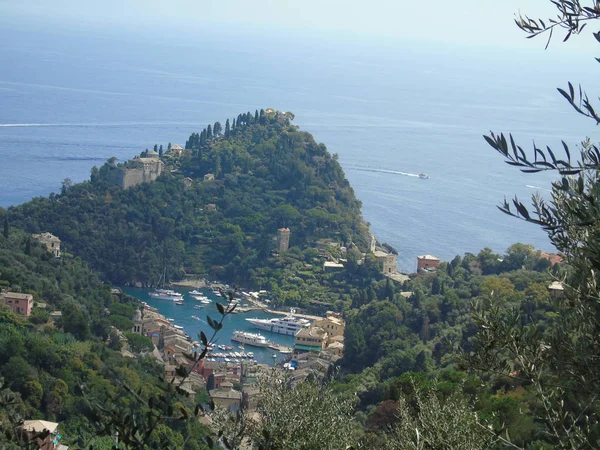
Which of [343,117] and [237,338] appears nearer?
[237,338]

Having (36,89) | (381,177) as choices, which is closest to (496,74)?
(36,89)

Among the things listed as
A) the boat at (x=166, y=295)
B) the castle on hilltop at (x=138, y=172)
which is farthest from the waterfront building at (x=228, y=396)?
the castle on hilltop at (x=138, y=172)

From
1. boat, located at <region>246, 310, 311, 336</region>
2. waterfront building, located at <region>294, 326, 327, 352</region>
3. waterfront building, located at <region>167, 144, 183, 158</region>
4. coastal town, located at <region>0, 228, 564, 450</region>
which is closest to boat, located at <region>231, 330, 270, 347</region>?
coastal town, located at <region>0, 228, 564, 450</region>

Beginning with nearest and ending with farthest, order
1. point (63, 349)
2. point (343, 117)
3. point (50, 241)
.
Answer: point (63, 349) < point (50, 241) < point (343, 117)

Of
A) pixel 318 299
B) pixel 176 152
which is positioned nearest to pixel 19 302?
pixel 318 299

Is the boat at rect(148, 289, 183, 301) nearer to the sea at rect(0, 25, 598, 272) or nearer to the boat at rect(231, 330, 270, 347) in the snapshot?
the boat at rect(231, 330, 270, 347)

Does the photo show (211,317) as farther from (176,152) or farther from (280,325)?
(176,152)
